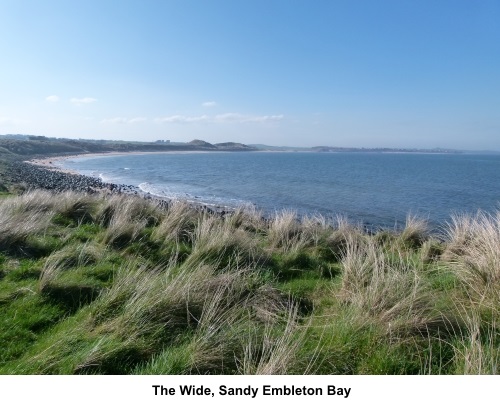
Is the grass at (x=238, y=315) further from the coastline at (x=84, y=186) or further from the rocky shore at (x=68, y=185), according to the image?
the rocky shore at (x=68, y=185)

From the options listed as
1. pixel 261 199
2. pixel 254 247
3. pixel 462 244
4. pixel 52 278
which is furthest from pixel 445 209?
pixel 52 278

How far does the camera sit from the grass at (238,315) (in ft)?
9.91

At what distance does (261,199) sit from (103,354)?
27.7 m

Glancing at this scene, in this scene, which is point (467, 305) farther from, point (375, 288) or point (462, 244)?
point (462, 244)

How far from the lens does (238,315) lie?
12.7 ft

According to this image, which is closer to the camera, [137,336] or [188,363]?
[188,363]

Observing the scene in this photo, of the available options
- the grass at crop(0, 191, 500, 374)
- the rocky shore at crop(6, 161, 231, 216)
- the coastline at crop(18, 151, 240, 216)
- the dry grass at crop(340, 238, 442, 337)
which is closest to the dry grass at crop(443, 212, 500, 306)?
the grass at crop(0, 191, 500, 374)

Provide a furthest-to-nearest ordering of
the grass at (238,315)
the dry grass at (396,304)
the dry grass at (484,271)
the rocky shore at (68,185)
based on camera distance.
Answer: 1. the rocky shore at (68,185)
2. the dry grass at (484,271)
3. the dry grass at (396,304)
4. the grass at (238,315)

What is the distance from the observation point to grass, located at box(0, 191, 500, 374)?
119 inches

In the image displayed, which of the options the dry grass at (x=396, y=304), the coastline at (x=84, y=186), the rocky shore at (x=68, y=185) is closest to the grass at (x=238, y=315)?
the dry grass at (x=396, y=304)

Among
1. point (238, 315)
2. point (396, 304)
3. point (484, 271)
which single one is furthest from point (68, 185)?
point (484, 271)

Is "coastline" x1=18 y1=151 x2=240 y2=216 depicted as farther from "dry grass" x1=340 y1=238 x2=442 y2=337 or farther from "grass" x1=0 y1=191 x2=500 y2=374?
"dry grass" x1=340 y1=238 x2=442 y2=337
